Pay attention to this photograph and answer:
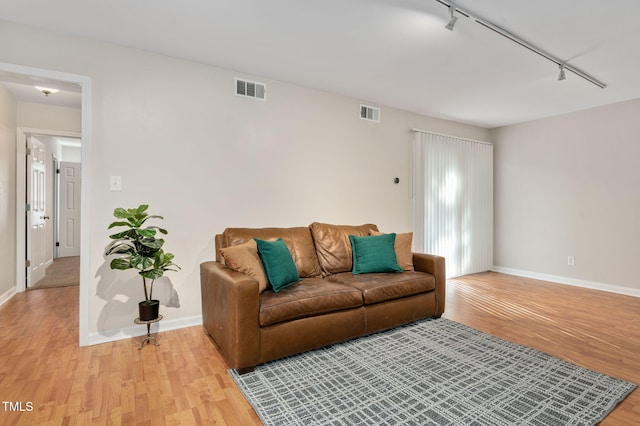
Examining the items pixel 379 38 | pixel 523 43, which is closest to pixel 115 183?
pixel 379 38

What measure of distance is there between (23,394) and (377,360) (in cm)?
223

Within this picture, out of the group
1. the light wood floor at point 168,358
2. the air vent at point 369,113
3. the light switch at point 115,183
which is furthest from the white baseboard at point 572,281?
the light switch at point 115,183

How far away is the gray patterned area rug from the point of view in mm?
1773

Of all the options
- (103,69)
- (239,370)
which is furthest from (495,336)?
(103,69)

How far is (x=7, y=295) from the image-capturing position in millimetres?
3957

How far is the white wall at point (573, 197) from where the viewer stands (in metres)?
4.38

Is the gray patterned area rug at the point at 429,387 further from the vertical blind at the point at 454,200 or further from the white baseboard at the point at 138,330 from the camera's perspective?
the vertical blind at the point at 454,200

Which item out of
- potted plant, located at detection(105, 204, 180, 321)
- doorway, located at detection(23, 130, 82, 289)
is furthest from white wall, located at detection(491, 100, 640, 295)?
doorway, located at detection(23, 130, 82, 289)

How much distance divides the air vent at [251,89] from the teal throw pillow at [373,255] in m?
1.81

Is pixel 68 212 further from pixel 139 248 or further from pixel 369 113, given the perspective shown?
pixel 369 113

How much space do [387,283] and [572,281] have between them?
3.69m

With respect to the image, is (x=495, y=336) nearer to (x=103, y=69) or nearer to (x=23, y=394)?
(x=23, y=394)

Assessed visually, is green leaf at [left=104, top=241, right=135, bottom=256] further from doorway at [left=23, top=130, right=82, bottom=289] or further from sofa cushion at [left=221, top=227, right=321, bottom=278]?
doorway at [left=23, top=130, right=82, bottom=289]

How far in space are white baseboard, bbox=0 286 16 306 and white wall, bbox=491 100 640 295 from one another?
7.10 m
